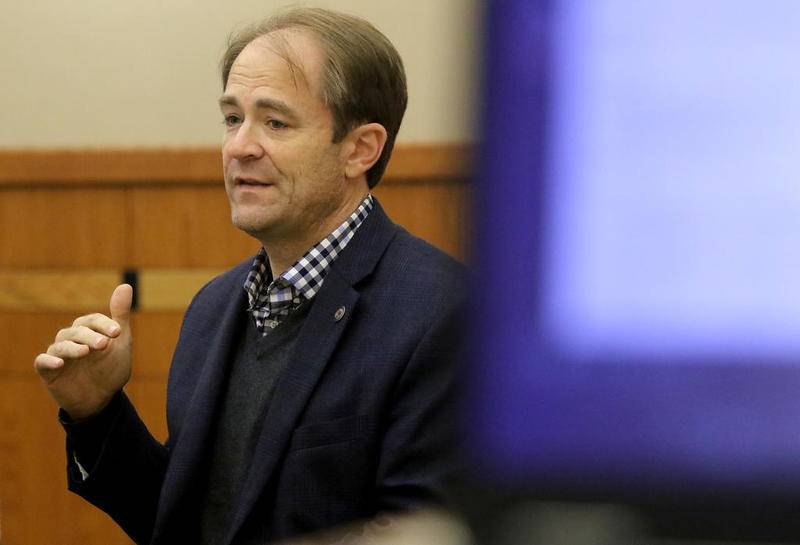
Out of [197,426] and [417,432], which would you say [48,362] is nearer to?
[197,426]

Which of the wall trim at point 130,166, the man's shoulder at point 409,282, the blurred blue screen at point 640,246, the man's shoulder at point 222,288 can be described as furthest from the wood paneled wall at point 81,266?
the blurred blue screen at point 640,246

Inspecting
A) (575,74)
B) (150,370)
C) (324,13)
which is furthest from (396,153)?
(575,74)

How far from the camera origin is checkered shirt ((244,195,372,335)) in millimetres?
1288

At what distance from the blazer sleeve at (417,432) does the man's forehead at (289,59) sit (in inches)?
16.2

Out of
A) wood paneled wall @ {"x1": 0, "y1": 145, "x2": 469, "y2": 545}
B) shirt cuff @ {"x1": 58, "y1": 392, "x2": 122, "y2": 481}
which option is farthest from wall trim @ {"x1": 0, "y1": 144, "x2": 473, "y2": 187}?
shirt cuff @ {"x1": 58, "y1": 392, "x2": 122, "y2": 481}

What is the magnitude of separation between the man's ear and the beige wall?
3.66 feet

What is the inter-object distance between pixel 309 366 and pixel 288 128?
37 cm

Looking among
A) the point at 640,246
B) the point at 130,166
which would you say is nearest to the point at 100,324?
the point at 640,246

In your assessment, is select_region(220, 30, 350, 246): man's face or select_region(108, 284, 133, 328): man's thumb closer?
select_region(108, 284, 133, 328): man's thumb

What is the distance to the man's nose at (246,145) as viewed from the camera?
53.8 inches

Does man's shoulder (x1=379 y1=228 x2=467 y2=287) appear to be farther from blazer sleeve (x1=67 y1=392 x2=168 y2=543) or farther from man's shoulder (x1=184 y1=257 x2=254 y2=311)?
blazer sleeve (x1=67 y1=392 x2=168 y2=543)

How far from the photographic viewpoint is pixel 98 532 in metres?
2.70

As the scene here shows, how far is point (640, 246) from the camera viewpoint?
33cm

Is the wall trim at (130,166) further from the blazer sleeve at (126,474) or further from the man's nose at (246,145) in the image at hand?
the blazer sleeve at (126,474)
